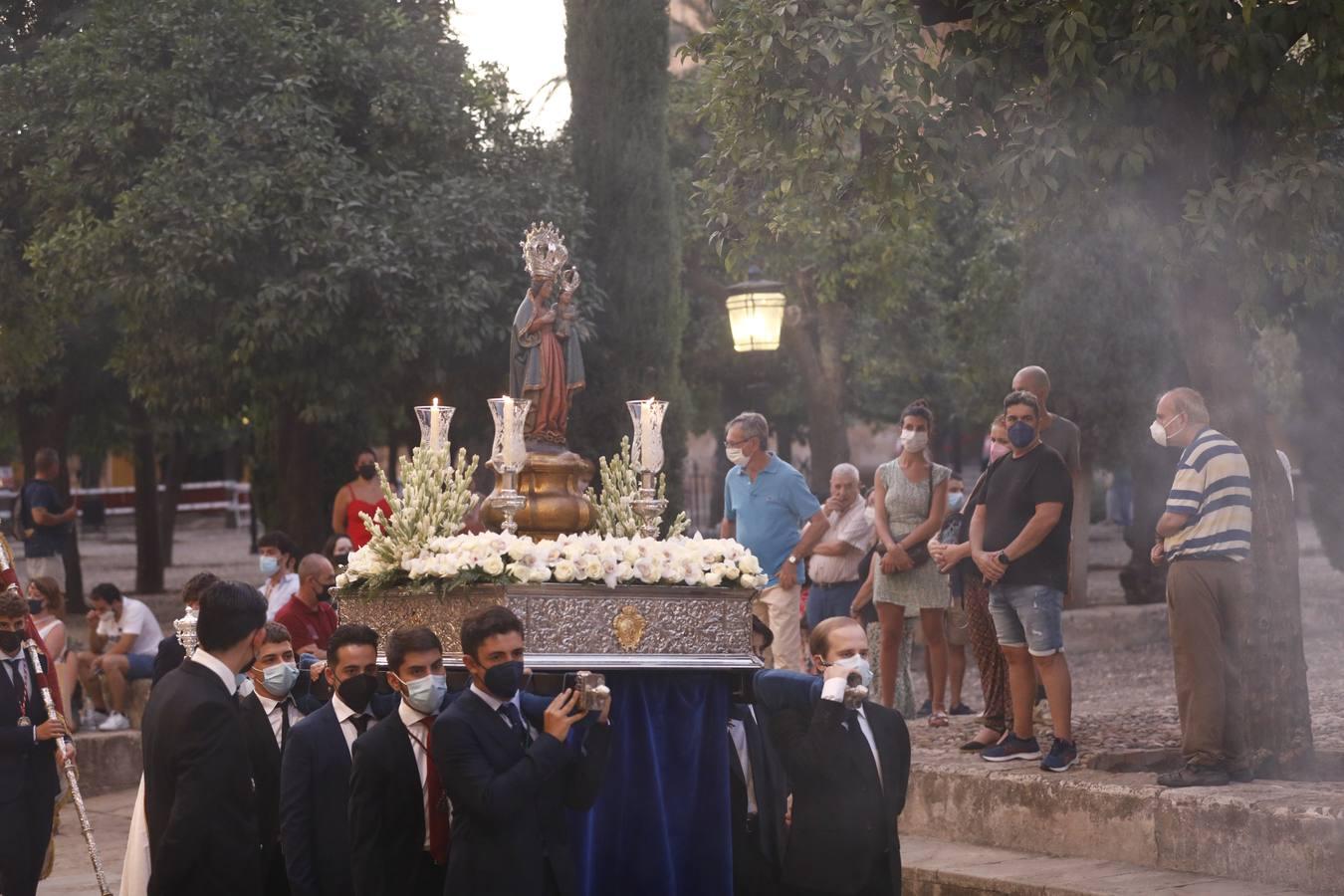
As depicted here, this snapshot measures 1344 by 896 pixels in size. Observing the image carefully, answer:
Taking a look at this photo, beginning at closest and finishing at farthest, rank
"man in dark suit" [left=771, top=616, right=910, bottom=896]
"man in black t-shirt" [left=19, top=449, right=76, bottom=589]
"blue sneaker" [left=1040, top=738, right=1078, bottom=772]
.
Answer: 1. "man in dark suit" [left=771, top=616, right=910, bottom=896]
2. "blue sneaker" [left=1040, top=738, right=1078, bottom=772]
3. "man in black t-shirt" [left=19, top=449, right=76, bottom=589]

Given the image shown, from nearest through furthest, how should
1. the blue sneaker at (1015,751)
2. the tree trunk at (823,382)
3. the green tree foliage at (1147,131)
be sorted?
1. the green tree foliage at (1147,131)
2. the blue sneaker at (1015,751)
3. the tree trunk at (823,382)

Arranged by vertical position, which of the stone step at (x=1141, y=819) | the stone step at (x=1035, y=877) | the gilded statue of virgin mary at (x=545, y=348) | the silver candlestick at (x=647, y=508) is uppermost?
the gilded statue of virgin mary at (x=545, y=348)

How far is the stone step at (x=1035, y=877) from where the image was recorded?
8.32 m

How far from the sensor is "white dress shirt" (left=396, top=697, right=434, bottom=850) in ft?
21.1

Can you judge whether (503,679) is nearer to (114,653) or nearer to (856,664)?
(856,664)

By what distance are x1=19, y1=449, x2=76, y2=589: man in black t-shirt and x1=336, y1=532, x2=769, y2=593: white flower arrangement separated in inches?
443

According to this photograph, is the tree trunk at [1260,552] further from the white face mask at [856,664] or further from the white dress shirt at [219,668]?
the white dress shirt at [219,668]

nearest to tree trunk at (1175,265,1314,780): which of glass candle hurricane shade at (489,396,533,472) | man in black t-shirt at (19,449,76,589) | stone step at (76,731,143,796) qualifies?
glass candle hurricane shade at (489,396,533,472)

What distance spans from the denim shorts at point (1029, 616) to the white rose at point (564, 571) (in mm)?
3397

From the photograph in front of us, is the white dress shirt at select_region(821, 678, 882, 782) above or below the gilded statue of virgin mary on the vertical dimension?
below

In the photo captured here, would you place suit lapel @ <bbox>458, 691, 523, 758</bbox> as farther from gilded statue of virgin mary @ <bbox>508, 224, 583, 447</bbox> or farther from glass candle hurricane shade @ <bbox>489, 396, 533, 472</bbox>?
gilded statue of virgin mary @ <bbox>508, 224, 583, 447</bbox>

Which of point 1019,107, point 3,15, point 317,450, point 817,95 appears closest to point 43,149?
point 3,15

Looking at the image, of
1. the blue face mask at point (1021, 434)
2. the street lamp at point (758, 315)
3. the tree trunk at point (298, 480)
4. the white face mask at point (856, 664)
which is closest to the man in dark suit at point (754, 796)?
the white face mask at point (856, 664)

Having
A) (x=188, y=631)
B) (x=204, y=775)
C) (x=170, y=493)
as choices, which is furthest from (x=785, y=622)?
(x=170, y=493)
